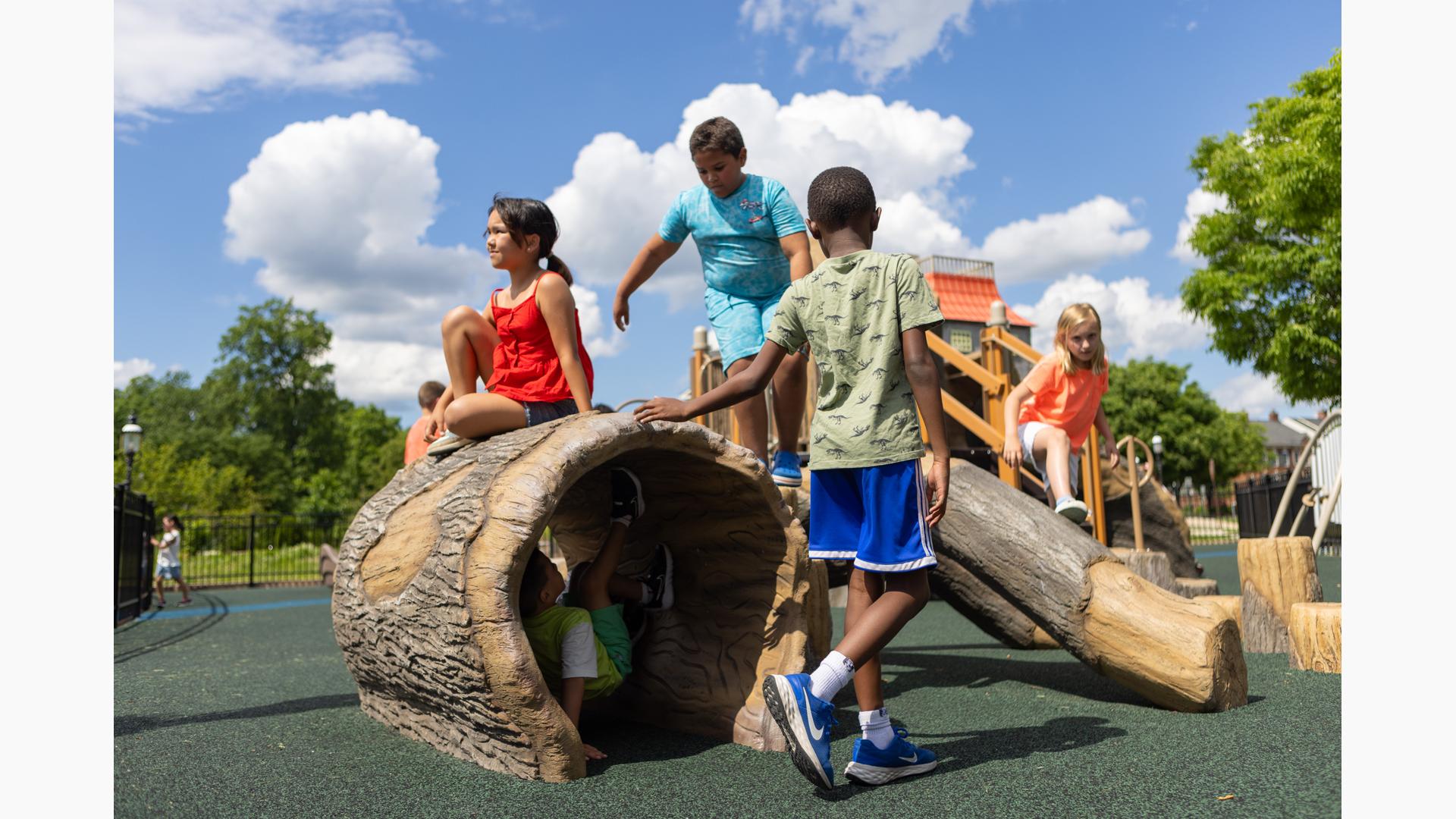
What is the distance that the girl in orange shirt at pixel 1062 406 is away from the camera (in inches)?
187

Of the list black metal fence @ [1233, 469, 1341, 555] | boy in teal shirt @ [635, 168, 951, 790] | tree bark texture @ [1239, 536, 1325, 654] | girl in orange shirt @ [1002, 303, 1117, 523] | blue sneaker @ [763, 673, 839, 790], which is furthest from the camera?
black metal fence @ [1233, 469, 1341, 555]

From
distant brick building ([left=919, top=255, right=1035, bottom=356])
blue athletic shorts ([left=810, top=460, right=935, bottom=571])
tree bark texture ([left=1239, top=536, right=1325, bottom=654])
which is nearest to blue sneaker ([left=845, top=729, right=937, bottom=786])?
blue athletic shorts ([left=810, top=460, right=935, bottom=571])

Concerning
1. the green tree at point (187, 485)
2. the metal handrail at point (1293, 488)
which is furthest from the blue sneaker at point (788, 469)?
the green tree at point (187, 485)

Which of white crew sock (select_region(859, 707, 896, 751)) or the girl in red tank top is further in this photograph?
the girl in red tank top

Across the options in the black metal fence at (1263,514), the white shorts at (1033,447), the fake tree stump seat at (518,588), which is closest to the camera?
the fake tree stump seat at (518,588)

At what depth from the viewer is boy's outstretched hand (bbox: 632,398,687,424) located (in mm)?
3162

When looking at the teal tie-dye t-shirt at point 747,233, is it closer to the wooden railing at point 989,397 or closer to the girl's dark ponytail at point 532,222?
the girl's dark ponytail at point 532,222

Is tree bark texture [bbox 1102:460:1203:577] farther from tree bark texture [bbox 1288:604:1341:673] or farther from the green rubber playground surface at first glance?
tree bark texture [bbox 1288:604:1341:673]

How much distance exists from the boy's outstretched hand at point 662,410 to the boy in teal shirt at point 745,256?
1.02 meters

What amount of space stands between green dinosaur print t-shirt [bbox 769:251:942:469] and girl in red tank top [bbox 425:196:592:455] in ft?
3.47

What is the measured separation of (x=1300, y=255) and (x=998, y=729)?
63.0ft

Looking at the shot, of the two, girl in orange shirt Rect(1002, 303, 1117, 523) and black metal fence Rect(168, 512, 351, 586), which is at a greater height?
girl in orange shirt Rect(1002, 303, 1117, 523)

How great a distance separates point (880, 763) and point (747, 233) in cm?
233

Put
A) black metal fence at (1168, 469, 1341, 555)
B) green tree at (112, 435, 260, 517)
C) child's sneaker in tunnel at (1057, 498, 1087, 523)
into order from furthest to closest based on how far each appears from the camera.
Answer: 1. green tree at (112, 435, 260, 517)
2. black metal fence at (1168, 469, 1341, 555)
3. child's sneaker in tunnel at (1057, 498, 1087, 523)
